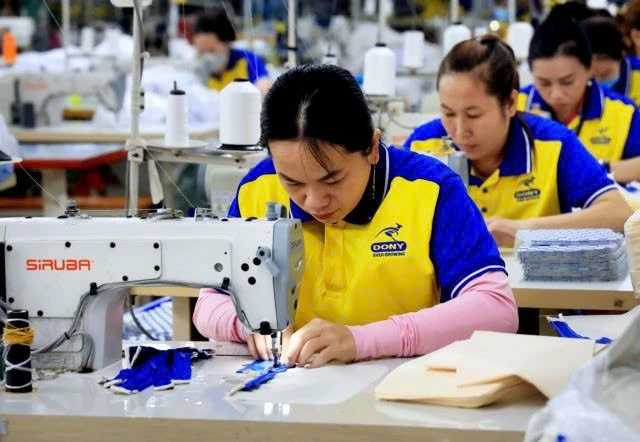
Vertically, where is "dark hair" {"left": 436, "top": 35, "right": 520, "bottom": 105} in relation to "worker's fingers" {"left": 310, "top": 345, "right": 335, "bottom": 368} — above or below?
above

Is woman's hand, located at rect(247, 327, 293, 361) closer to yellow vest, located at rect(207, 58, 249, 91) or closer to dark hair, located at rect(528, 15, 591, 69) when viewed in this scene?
dark hair, located at rect(528, 15, 591, 69)

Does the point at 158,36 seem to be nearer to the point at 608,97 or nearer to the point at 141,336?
the point at 608,97

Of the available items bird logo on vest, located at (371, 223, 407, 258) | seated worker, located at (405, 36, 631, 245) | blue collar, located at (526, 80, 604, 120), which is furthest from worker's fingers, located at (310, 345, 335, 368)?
blue collar, located at (526, 80, 604, 120)

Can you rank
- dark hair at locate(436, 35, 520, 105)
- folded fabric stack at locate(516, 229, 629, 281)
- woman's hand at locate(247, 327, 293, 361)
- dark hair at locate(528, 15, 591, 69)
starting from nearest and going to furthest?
woman's hand at locate(247, 327, 293, 361)
folded fabric stack at locate(516, 229, 629, 281)
dark hair at locate(436, 35, 520, 105)
dark hair at locate(528, 15, 591, 69)

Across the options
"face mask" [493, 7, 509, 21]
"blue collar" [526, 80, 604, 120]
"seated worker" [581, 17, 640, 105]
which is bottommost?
"blue collar" [526, 80, 604, 120]

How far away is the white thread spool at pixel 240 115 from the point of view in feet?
9.86

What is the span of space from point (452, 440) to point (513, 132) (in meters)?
1.89

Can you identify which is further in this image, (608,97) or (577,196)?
(608,97)

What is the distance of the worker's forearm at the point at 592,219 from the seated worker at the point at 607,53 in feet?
6.64

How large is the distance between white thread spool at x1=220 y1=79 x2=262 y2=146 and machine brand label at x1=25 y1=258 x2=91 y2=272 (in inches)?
38.4

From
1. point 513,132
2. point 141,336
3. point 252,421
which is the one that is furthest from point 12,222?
point 513,132

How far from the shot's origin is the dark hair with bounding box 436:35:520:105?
10.6 feet

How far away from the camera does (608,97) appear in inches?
185

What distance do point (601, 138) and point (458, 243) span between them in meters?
2.53
